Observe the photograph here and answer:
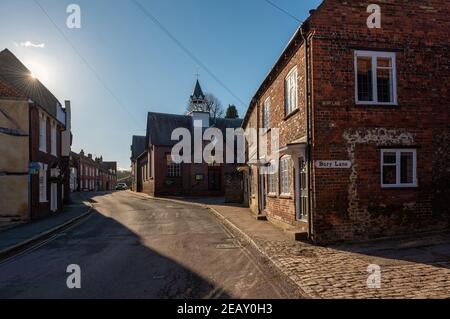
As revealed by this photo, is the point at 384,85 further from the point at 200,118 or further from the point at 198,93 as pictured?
the point at 198,93

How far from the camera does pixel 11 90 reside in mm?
17609

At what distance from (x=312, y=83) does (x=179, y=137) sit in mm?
30986

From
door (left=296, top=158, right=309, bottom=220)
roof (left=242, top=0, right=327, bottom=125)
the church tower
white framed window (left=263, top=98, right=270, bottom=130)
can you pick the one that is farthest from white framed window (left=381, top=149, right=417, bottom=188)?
the church tower

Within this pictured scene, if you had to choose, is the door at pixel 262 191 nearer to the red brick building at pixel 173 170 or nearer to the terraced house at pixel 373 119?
the terraced house at pixel 373 119

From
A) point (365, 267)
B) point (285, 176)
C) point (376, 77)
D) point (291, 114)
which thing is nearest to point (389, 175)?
point (376, 77)

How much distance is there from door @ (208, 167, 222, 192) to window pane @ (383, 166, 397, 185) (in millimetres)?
29263

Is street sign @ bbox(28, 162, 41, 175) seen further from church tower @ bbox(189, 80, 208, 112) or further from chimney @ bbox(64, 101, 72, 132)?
church tower @ bbox(189, 80, 208, 112)

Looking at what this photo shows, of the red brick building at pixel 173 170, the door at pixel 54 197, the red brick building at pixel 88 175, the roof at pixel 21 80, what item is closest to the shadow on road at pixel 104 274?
the roof at pixel 21 80

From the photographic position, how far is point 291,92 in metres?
13.5

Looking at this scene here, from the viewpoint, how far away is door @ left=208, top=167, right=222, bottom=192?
40.0 m

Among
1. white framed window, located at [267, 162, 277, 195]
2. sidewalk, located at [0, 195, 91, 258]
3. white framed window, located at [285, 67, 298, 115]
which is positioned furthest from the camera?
white framed window, located at [267, 162, 277, 195]

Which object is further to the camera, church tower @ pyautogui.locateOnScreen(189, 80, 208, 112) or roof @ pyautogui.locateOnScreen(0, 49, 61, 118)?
church tower @ pyautogui.locateOnScreen(189, 80, 208, 112)

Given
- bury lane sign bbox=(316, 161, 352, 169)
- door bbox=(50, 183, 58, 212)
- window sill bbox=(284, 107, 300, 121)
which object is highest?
window sill bbox=(284, 107, 300, 121)
